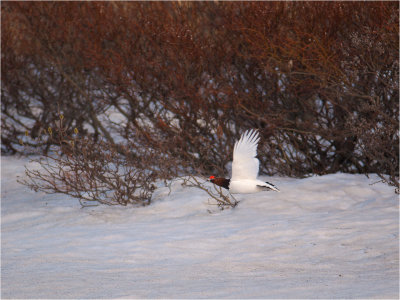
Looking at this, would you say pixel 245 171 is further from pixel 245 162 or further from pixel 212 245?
pixel 212 245

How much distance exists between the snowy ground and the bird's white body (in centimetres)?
67

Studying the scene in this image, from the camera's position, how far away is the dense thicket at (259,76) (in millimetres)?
7637

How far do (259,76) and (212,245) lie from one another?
13.2 feet

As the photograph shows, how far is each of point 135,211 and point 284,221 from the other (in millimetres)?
1967

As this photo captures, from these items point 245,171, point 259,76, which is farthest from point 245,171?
point 259,76

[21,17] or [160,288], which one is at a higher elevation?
[21,17]

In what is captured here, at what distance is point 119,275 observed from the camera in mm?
4902

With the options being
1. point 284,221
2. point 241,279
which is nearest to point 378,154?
point 284,221

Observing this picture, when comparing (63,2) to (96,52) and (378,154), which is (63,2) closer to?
(96,52)

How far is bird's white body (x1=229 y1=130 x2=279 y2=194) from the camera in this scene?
534 centimetres

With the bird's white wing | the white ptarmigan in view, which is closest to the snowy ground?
the white ptarmigan

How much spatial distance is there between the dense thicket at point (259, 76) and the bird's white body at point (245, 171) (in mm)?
1965

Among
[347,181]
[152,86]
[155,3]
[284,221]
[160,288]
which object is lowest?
[160,288]

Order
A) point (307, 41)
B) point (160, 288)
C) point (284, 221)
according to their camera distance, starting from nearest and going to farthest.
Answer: point (160, 288) < point (284, 221) < point (307, 41)
